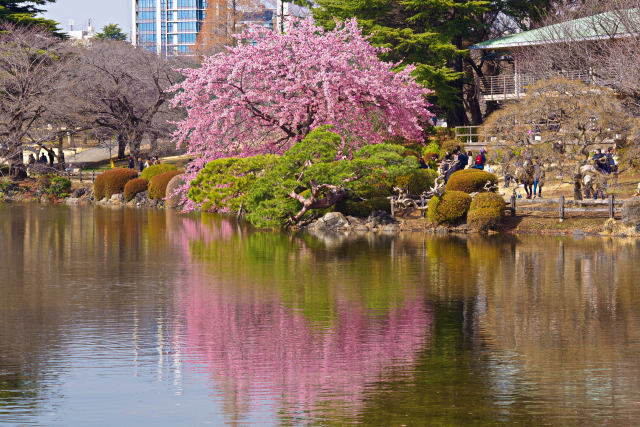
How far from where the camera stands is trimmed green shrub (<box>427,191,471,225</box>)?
34969mm

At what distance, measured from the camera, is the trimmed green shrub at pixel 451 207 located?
1377 inches

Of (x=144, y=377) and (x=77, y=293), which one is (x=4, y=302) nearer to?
(x=77, y=293)

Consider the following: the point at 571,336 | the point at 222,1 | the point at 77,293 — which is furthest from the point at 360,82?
the point at 222,1

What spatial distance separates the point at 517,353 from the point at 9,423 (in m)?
7.61

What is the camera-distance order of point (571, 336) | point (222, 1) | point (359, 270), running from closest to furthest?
point (571, 336) → point (359, 270) → point (222, 1)

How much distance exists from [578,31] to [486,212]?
25.2 meters

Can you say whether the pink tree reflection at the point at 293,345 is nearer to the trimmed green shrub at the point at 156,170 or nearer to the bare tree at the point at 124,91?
the trimmed green shrub at the point at 156,170

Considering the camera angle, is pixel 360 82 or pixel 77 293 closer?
pixel 77 293

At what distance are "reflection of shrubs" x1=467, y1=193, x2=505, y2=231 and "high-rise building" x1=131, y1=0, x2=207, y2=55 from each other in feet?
527

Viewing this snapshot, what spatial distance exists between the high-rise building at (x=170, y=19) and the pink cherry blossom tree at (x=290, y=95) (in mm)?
148830

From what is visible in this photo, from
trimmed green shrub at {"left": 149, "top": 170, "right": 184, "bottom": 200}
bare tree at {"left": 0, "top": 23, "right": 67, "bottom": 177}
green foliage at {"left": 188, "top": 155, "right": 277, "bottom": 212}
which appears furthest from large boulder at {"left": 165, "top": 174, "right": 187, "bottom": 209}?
bare tree at {"left": 0, "top": 23, "right": 67, "bottom": 177}

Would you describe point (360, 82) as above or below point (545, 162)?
above

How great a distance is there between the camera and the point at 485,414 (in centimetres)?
1088

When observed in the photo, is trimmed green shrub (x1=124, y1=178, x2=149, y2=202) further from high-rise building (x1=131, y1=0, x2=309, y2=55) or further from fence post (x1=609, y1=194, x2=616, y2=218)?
high-rise building (x1=131, y1=0, x2=309, y2=55)
